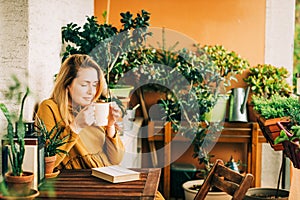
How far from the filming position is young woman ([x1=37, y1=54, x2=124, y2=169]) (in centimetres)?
317

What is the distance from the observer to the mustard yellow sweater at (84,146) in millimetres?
3184

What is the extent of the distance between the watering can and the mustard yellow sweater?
168 cm

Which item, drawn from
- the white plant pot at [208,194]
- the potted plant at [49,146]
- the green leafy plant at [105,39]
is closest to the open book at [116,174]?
the potted plant at [49,146]

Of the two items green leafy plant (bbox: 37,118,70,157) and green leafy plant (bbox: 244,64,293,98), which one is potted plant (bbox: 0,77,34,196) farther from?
green leafy plant (bbox: 244,64,293,98)

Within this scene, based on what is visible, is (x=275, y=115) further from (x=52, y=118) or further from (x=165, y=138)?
(x=165, y=138)

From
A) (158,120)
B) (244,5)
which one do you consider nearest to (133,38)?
(158,120)

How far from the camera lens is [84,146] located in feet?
11.3

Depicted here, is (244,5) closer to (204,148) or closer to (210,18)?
(210,18)

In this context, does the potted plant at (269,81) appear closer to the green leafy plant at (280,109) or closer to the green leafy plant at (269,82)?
the green leafy plant at (269,82)

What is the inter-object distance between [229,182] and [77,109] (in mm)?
985

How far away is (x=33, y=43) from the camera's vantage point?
3.25m

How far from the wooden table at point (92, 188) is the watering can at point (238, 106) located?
204 centimetres

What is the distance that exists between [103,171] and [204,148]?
6.74 ft

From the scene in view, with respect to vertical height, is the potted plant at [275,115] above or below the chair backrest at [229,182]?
above
